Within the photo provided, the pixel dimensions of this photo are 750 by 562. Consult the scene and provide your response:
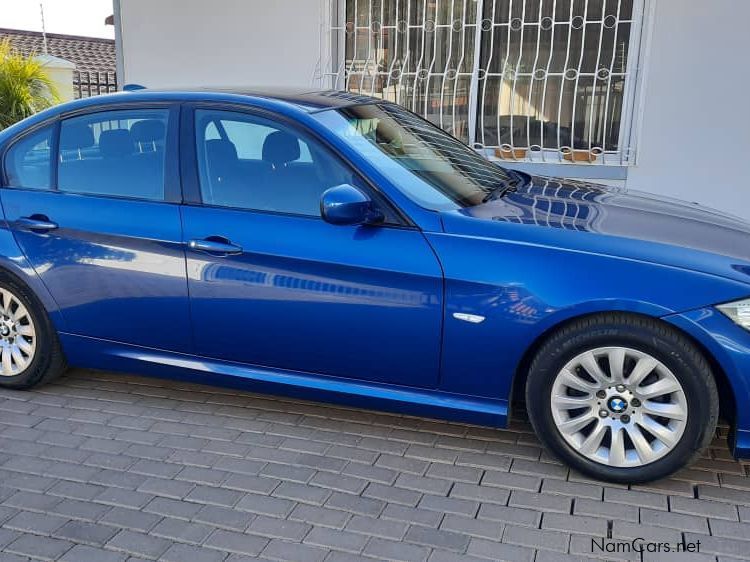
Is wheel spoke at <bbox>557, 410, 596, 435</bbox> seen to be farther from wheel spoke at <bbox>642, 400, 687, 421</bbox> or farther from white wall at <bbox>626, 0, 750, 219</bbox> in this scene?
white wall at <bbox>626, 0, 750, 219</bbox>

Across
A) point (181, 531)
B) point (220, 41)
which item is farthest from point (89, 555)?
point (220, 41)

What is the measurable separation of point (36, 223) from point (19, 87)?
663 cm

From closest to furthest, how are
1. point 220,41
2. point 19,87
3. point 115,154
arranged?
point 115,154
point 220,41
point 19,87

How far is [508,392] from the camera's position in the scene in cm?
311

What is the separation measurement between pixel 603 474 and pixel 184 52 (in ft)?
20.4

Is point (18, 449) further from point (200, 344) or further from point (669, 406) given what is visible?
point (669, 406)

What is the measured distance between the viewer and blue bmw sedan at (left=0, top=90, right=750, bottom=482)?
9.50ft

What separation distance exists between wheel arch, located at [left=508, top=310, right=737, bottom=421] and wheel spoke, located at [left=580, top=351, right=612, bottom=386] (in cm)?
15

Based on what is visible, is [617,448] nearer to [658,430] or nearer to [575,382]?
[658,430]

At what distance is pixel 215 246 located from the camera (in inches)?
133

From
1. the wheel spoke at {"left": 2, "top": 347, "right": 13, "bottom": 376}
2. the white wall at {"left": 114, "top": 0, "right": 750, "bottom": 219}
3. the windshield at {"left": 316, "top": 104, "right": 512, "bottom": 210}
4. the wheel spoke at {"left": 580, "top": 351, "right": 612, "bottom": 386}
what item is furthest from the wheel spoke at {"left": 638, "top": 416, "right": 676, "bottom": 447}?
the white wall at {"left": 114, "top": 0, "right": 750, "bottom": 219}

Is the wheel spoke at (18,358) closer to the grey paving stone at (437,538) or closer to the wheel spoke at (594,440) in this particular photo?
the grey paving stone at (437,538)

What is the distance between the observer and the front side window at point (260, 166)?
3350 mm

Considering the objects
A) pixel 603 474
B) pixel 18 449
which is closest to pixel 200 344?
pixel 18 449
